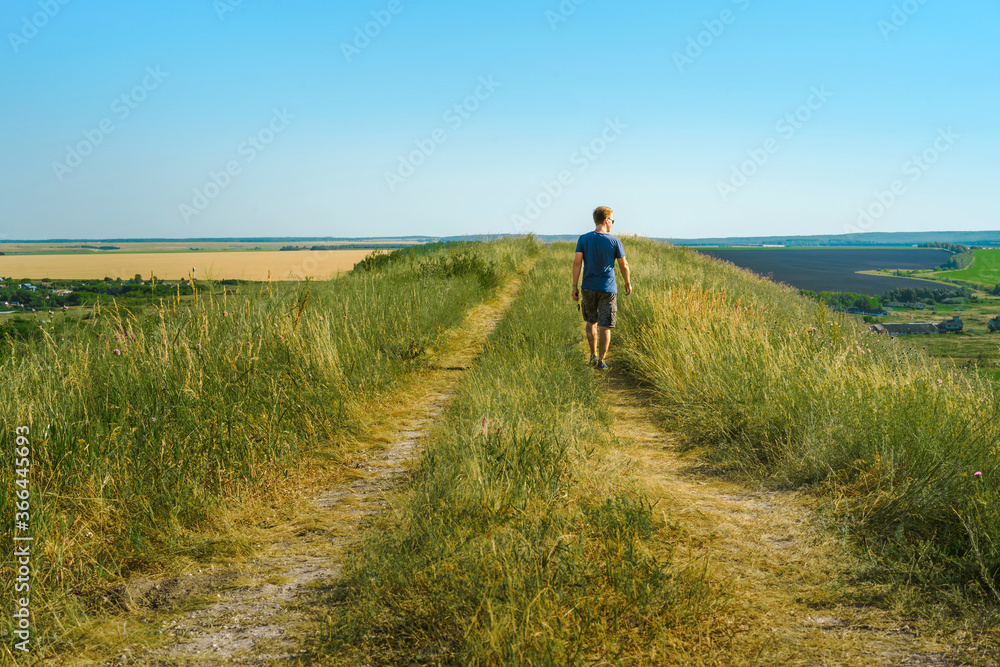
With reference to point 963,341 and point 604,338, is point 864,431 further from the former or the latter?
point 604,338

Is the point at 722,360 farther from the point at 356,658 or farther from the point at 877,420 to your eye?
the point at 356,658

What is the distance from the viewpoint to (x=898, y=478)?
3312mm

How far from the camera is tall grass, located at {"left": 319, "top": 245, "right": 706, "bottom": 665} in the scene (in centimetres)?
203

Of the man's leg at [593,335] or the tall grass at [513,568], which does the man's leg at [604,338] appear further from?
the tall grass at [513,568]

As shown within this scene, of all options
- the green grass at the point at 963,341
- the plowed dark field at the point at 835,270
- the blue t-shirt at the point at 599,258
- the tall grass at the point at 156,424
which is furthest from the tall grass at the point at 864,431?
the plowed dark field at the point at 835,270

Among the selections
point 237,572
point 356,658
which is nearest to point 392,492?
point 237,572

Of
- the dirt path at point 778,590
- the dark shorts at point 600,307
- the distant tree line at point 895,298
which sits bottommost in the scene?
the dirt path at point 778,590

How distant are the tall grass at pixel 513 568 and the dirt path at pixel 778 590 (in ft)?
0.63

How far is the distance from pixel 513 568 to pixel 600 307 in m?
5.43

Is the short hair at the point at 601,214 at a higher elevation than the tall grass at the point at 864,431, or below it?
higher

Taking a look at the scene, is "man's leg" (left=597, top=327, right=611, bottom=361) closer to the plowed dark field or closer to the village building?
the village building

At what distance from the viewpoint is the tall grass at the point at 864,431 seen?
2.67 metres

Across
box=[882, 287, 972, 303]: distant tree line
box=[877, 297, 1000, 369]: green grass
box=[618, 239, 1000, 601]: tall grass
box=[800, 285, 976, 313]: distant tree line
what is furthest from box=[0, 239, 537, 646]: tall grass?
box=[882, 287, 972, 303]: distant tree line

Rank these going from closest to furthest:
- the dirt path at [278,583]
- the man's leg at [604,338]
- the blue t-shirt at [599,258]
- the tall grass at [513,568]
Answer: the tall grass at [513,568], the dirt path at [278,583], the blue t-shirt at [599,258], the man's leg at [604,338]
